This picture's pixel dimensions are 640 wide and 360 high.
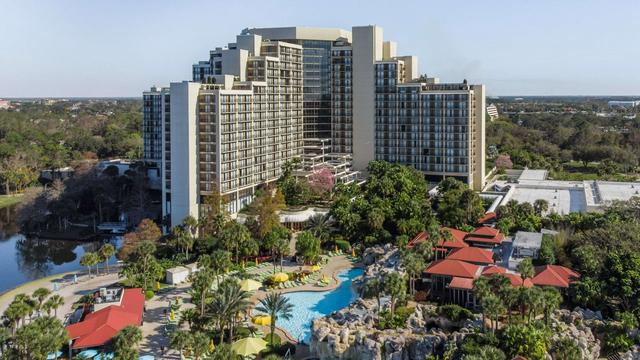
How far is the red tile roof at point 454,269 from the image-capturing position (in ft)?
146

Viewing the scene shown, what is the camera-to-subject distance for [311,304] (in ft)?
152

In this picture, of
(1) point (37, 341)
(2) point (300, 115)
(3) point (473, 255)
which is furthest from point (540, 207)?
(1) point (37, 341)

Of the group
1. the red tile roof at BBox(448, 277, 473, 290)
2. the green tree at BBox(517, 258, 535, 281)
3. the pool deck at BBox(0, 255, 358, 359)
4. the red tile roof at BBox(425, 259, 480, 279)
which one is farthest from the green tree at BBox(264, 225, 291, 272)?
the green tree at BBox(517, 258, 535, 281)

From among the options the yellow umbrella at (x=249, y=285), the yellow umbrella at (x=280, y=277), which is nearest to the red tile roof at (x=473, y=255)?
the yellow umbrella at (x=280, y=277)

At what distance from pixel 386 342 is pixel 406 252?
1229 cm

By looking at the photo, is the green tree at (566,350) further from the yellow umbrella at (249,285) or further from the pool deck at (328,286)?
the yellow umbrella at (249,285)

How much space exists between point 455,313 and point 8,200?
2989 inches

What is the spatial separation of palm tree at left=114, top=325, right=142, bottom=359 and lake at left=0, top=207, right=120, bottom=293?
25.4 metres

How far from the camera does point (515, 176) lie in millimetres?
92188

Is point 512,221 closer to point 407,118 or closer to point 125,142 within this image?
point 407,118

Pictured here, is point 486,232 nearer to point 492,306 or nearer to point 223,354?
point 492,306

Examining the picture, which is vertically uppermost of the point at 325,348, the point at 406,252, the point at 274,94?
the point at 274,94

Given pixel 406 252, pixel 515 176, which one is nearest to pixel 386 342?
pixel 406 252

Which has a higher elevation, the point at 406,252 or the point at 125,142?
the point at 125,142
